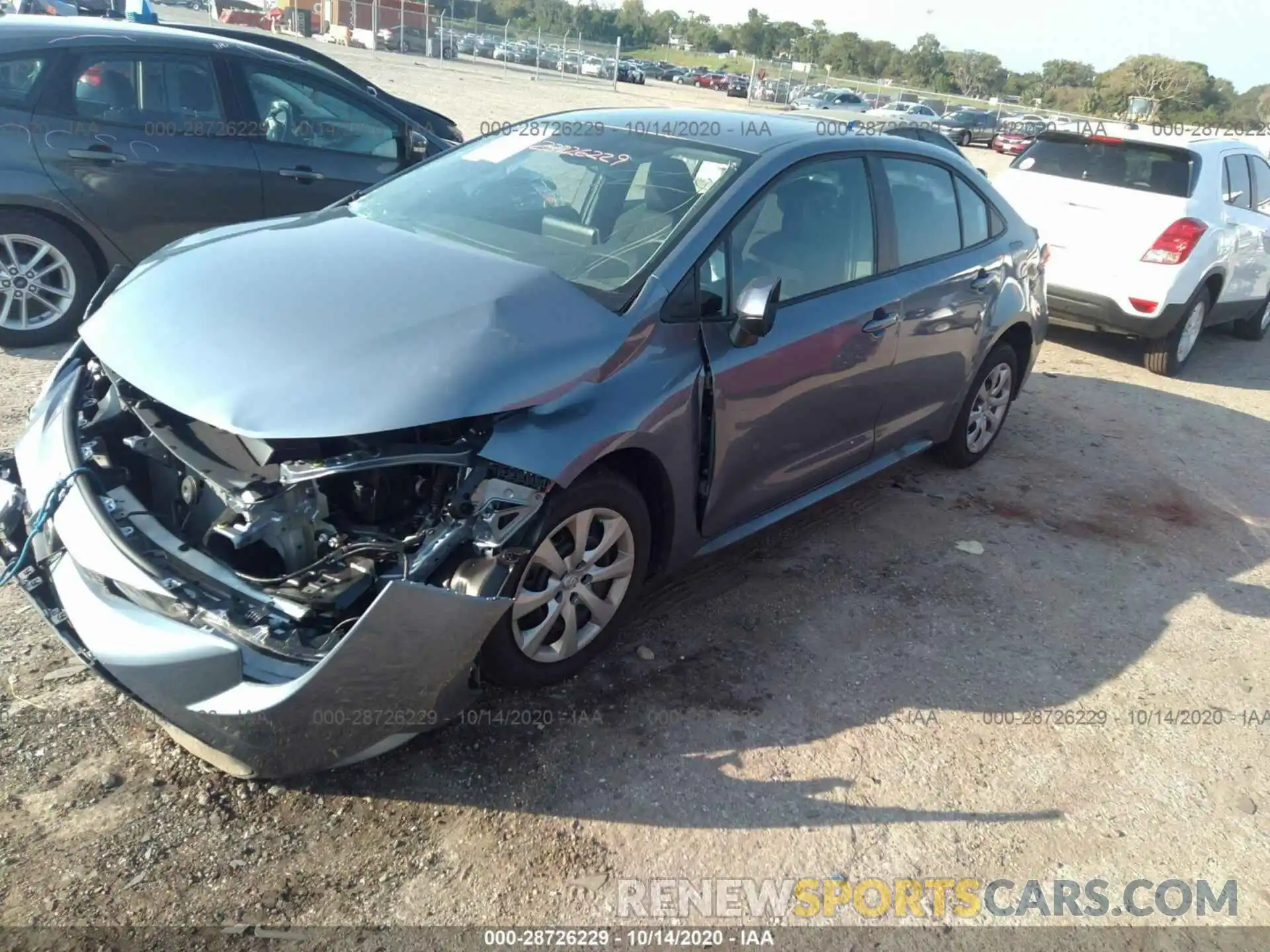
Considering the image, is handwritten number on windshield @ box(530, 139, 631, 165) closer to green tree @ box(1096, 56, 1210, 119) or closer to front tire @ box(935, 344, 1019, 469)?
front tire @ box(935, 344, 1019, 469)

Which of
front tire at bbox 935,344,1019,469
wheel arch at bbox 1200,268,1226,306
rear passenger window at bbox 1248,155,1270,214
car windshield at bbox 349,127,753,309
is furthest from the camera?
rear passenger window at bbox 1248,155,1270,214

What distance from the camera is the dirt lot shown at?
2.56 metres

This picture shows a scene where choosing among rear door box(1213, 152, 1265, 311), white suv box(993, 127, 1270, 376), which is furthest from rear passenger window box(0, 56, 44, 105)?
rear door box(1213, 152, 1265, 311)

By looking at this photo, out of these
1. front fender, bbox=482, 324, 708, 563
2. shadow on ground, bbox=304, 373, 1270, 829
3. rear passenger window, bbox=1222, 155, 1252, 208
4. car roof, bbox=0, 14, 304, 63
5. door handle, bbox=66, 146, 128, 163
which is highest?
car roof, bbox=0, 14, 304, 63

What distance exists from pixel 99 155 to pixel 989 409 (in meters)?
A: 5.40

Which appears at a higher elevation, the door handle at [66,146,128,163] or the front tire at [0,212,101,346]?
the door handle at [66,146,128,163]

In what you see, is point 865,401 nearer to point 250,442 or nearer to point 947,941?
point 947,941

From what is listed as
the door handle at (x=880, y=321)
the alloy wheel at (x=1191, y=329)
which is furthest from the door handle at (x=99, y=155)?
the alloy wheel at (x=1191, y=329)

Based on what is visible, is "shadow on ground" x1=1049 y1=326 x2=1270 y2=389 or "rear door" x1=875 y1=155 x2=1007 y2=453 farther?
"shadow on ground" x1=1049 y1=326 x2=1270 y2=389

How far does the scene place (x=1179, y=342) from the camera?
7.99 m

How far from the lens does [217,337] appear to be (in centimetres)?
285

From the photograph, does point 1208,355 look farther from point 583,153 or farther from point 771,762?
point 771,762

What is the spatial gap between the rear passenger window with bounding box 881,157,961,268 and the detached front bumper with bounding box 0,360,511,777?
112 inches

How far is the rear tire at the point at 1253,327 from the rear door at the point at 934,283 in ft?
19.9
